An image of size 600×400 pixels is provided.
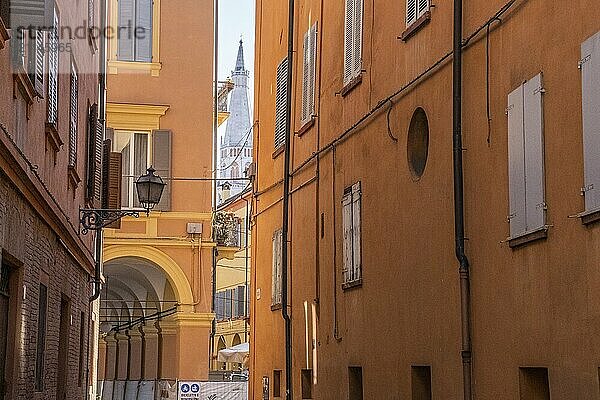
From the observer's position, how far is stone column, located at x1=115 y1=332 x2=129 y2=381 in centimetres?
3419

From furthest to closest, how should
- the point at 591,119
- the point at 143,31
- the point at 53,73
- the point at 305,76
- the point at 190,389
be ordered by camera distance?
the point at 143,31 → the point at 190,389 → the point at 305,76 → the point at 53,73 → the point at 591,119

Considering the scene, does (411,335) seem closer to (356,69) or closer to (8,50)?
(356,69)

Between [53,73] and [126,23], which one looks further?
[126,23]

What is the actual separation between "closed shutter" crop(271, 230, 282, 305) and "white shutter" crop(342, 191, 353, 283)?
4549 millimetres

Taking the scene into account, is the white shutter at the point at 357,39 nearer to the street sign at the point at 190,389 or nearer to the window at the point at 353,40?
the window at the point at 353,40

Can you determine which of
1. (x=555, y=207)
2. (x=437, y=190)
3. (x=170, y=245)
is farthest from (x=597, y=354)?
(x=170, y=245)

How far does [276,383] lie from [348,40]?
7.18 m

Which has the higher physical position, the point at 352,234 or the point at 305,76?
the point at 305,76

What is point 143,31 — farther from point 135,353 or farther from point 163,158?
point 135,353

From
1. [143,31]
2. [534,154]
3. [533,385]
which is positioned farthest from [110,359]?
[534,154]

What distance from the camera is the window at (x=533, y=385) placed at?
1062 centimetres

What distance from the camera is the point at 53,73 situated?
13.1 meters

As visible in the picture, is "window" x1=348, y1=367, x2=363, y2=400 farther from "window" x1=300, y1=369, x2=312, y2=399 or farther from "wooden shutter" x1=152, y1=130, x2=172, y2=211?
"wooden shutter" x1=152, y1=130, x2=172, y2=211

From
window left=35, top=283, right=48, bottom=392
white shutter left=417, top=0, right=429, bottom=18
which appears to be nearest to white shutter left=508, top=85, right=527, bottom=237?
white shutter left=417, top=0, right=429, bottom=18
